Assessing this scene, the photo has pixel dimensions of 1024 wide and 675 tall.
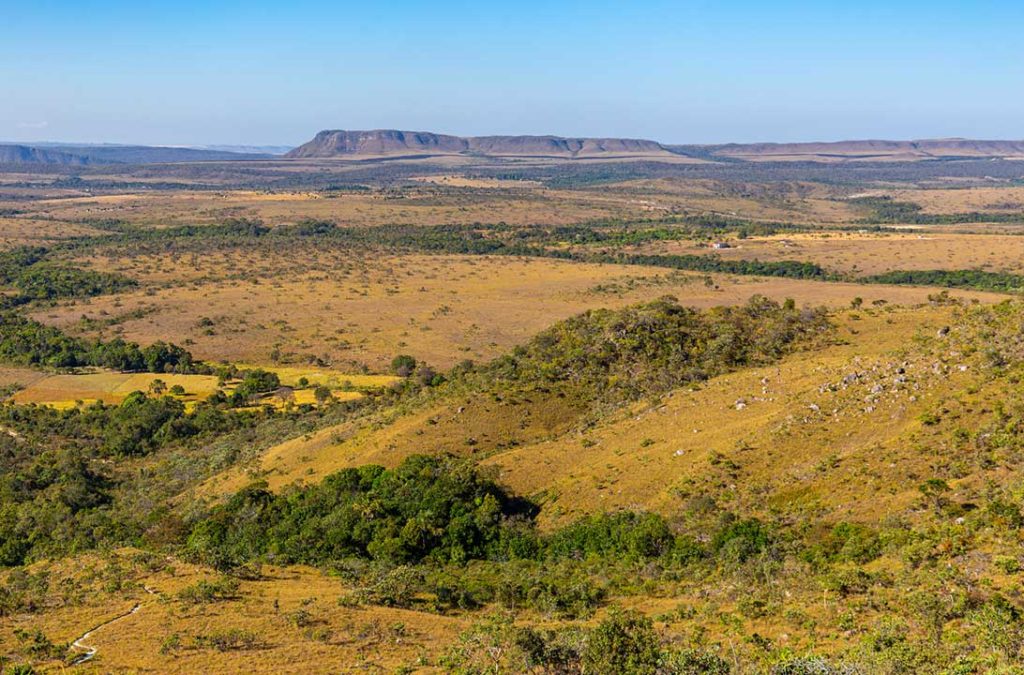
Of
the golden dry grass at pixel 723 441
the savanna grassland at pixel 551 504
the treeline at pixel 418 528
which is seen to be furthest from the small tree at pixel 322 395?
the treeline at pixel 418 528

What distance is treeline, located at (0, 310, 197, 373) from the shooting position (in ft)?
249

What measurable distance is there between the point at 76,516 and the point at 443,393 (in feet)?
61.8

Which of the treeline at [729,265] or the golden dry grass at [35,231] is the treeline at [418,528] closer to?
the treeline at [729,265]

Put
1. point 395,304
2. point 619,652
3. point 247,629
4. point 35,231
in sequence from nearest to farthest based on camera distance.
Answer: point 619,652, point 247,629, point 395,304, point 35,231

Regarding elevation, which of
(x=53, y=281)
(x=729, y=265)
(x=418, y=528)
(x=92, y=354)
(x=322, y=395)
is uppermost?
(x=729, y=265)

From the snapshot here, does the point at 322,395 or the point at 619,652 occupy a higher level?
the point at 619,652

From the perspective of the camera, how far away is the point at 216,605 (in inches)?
951

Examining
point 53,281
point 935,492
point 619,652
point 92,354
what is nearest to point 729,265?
point 92,354

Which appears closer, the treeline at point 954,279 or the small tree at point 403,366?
the small tree at point 403,366

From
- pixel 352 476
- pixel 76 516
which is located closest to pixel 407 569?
pixel 352 476

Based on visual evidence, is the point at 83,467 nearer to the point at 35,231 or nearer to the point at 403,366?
the point at 403,366

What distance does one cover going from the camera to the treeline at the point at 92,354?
2985 inches

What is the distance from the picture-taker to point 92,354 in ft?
258

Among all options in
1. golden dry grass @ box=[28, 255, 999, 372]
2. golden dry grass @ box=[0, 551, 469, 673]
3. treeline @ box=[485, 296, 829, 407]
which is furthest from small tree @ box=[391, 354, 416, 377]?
golden dry grass @ box=[0, 551, 469, 673]
